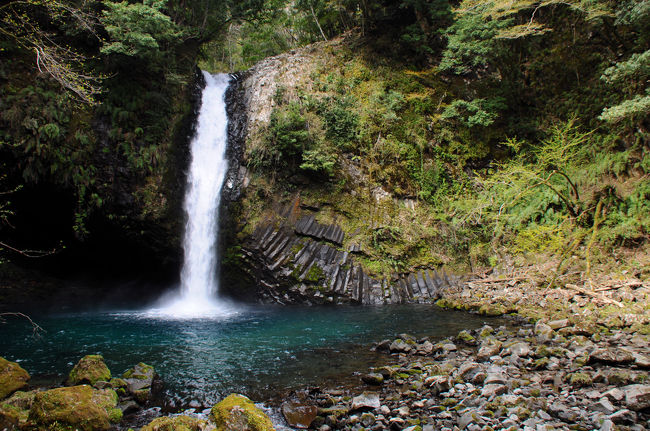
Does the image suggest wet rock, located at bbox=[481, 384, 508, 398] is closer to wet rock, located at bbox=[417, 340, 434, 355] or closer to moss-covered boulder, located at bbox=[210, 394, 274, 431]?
wet rock, located at bbox=[417, 340, 434, 355]

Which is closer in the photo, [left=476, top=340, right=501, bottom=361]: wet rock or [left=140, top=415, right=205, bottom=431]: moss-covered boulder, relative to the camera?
[left=140, top=415, right=205, bottom=431]: moss-covered boulder

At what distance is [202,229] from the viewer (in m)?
12.6

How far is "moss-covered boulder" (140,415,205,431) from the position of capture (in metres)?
3.38

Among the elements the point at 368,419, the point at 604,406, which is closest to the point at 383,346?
the point at 368,419

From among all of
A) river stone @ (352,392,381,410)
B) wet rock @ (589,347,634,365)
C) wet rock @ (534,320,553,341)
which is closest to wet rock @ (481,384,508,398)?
river stone @ (352,392,381,410)

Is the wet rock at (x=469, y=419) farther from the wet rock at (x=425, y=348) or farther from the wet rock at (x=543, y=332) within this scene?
the wet rock at (x=543, y=332)

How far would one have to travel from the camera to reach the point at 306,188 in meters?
12.7

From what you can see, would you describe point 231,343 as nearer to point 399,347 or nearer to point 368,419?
point 399,347

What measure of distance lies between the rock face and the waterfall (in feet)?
4.36

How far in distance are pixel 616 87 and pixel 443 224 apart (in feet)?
24.6

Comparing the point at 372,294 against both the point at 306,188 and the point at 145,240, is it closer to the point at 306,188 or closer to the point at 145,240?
the point at 306,188

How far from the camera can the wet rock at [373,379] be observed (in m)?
4.88

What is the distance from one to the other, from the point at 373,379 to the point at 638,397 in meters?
2.89

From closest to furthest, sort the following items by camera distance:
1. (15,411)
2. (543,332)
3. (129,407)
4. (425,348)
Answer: (15,411) < (129,407) < (543,332) < (425,348)
